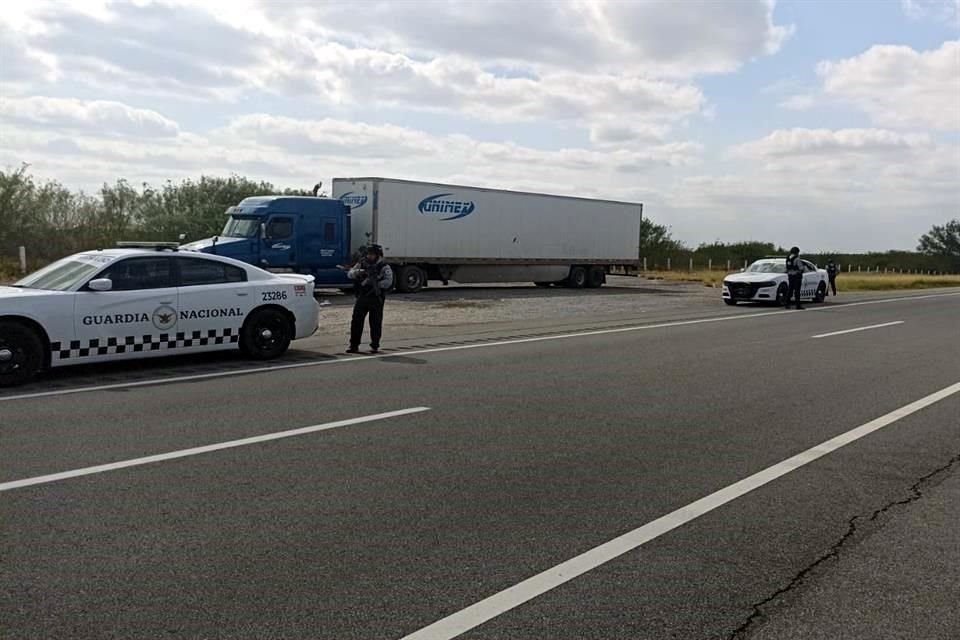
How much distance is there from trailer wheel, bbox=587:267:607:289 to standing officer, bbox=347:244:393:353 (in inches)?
945

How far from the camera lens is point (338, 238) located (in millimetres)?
26953

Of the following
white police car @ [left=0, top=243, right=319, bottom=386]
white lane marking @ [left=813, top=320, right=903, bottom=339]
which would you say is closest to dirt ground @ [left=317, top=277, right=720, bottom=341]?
white police car @ [left=0, top=243, right=319, bottom=386]

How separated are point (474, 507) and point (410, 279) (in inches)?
948

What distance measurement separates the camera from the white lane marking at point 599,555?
3717 millimetres

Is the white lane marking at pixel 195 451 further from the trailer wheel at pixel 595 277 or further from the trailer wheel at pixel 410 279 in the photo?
the trailer wheel at pixel 595 277

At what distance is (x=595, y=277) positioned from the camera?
36.4 meters

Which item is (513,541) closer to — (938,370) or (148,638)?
(148,638)

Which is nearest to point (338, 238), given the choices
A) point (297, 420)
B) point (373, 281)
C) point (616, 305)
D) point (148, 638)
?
point (616, 305)

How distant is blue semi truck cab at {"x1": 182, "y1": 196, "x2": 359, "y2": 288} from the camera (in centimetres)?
2577

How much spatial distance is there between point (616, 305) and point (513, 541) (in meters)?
21.2

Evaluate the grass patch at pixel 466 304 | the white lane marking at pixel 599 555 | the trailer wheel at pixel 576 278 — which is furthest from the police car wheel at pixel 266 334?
the trailer wheel at pixel 576 278

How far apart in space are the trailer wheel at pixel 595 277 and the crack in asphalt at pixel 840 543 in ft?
96.6

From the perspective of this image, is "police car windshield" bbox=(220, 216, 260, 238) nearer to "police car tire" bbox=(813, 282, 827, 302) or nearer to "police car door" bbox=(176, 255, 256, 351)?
"police car door" bbox=(176, 255, 256, 351)

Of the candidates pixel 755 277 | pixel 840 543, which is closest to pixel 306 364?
pixel 840 543
